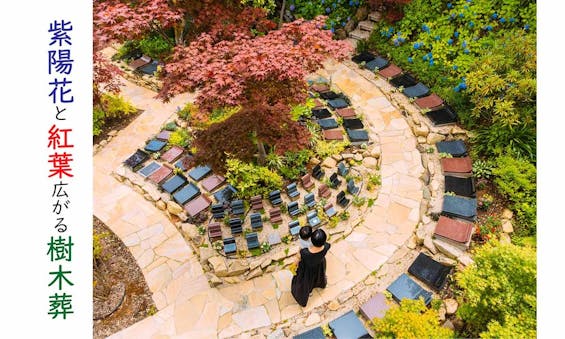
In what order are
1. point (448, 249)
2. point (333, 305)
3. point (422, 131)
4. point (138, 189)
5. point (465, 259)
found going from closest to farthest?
point (333, 305) → point (465, 259) → point (448, 249) → point (138, 189) → point (422, 131)

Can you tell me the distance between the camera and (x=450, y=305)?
19.4ft

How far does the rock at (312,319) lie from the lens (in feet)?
19.9

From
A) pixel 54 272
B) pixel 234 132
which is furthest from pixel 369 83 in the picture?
pixel 54 272

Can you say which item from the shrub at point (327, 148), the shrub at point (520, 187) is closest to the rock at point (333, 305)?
the shrub at point (327, 148)

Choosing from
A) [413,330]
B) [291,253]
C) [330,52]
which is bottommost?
[291,253]

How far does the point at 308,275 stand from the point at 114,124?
6.53 metres

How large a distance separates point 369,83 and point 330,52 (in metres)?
3.92

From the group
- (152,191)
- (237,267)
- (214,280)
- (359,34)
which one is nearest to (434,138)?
(359,34)

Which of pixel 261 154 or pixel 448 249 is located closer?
pixel 448 249

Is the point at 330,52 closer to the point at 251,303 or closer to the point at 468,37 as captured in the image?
the point at 251,303

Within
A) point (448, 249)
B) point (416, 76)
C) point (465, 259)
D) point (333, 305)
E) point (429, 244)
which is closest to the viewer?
point (333, 305)

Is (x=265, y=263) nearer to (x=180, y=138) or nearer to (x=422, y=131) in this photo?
(x=180, y=138)

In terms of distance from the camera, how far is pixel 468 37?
31.6 ft

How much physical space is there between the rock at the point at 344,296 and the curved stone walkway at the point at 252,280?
0.02 meters
